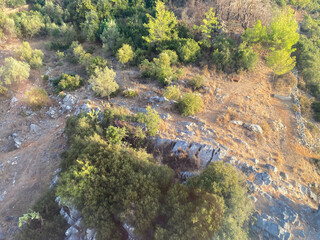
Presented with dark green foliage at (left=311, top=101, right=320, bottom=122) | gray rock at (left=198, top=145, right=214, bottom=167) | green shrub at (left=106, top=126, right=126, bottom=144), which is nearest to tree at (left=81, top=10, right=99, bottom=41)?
green shrub at (left=106, top=126, right=126, bottom=144)

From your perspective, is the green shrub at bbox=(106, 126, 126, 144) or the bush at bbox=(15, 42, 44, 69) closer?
the green shrub at bbox=(106, 126, 126, 144)

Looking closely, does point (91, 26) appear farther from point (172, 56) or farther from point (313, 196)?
point (313, 196)

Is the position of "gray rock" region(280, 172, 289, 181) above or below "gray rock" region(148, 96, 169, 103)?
below

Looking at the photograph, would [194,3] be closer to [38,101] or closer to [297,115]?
[297,115]

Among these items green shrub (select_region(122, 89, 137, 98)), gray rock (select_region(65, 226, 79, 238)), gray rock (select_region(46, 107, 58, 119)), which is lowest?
gray rock (select_region(46, 107, 58, 119))

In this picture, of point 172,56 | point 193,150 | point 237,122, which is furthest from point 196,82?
point 193,150

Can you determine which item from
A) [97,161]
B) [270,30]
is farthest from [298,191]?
[270,30]

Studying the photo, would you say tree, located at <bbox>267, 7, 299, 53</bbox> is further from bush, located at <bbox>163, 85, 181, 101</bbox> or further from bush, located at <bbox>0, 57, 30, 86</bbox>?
bush, located at <bbox>0, 57, 30, 86</bbox>

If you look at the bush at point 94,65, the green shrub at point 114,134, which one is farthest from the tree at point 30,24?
the green shrub at point 114,134
